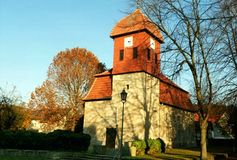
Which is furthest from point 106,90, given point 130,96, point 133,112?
point 133,112

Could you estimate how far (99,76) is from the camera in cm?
3231

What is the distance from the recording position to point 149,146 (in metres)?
24.4

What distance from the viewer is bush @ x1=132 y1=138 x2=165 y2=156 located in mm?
23266

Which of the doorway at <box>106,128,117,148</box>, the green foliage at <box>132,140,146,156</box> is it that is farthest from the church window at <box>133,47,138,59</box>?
the green foliage at <box>132,140,146,156</box>

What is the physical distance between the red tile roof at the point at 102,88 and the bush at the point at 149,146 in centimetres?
744

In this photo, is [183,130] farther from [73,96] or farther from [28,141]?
[28,141]

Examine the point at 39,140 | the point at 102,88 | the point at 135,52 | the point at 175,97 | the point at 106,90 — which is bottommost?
the point at 39,140

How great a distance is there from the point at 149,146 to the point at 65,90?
1669cm

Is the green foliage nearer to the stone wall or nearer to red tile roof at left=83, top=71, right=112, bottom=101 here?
the stone wall

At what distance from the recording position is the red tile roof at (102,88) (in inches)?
1203

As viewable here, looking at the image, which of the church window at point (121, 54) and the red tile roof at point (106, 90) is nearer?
the church window at point (121, 54)

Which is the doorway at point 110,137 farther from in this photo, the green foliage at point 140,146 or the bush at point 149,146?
the green foliage at point 140,146

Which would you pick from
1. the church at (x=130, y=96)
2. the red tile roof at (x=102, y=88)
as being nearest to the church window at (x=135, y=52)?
the church at (x=130, y=96)

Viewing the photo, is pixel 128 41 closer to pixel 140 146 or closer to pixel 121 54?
pixel 121 54
